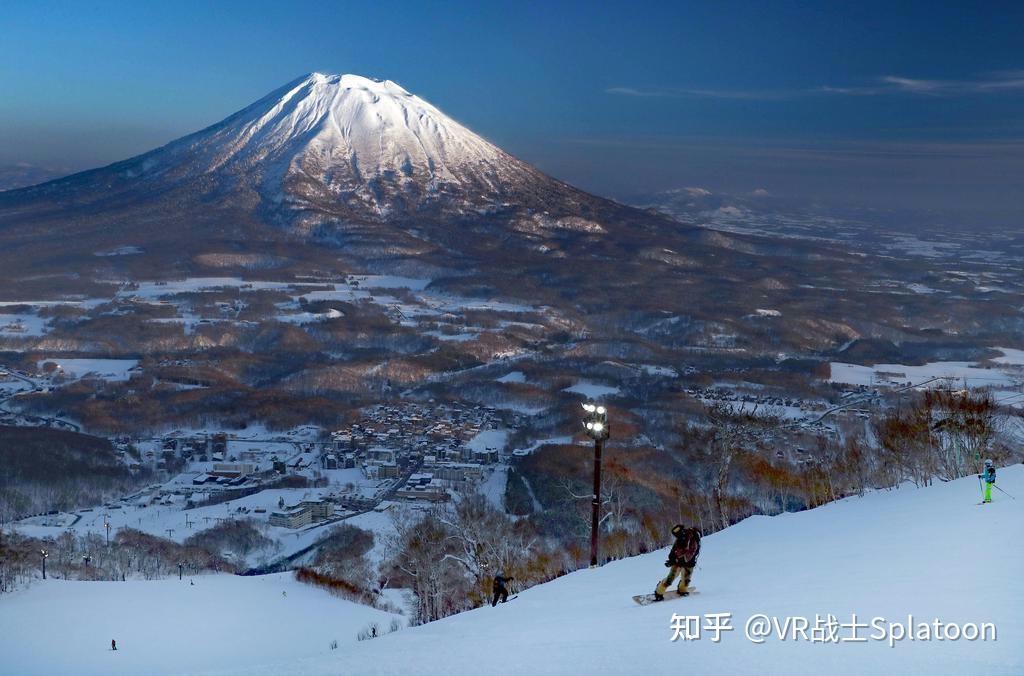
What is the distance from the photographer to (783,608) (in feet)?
27.4

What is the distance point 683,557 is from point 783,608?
5.29 ft

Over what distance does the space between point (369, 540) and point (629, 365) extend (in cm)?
3377

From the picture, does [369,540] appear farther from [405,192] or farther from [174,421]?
[405,192]

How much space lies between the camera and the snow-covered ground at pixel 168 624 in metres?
14.8

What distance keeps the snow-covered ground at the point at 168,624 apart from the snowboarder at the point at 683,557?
5582 millimetres

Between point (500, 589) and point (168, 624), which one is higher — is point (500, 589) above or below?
above

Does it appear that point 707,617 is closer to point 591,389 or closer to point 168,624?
point 168,624

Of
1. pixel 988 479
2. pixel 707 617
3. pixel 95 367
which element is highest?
pixel 988 479

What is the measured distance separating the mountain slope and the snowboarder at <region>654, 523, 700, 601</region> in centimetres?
24

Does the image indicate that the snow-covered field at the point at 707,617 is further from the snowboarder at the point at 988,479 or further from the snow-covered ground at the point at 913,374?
the snow-covered ground at the point at 913,374

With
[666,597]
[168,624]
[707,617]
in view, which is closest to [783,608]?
[707,617]

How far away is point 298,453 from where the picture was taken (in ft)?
141

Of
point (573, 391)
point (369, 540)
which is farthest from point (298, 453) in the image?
point (573, 391)

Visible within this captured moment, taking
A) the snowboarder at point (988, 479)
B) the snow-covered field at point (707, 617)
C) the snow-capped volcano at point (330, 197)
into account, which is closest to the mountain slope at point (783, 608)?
the snow-covered field at point (707, 617)
